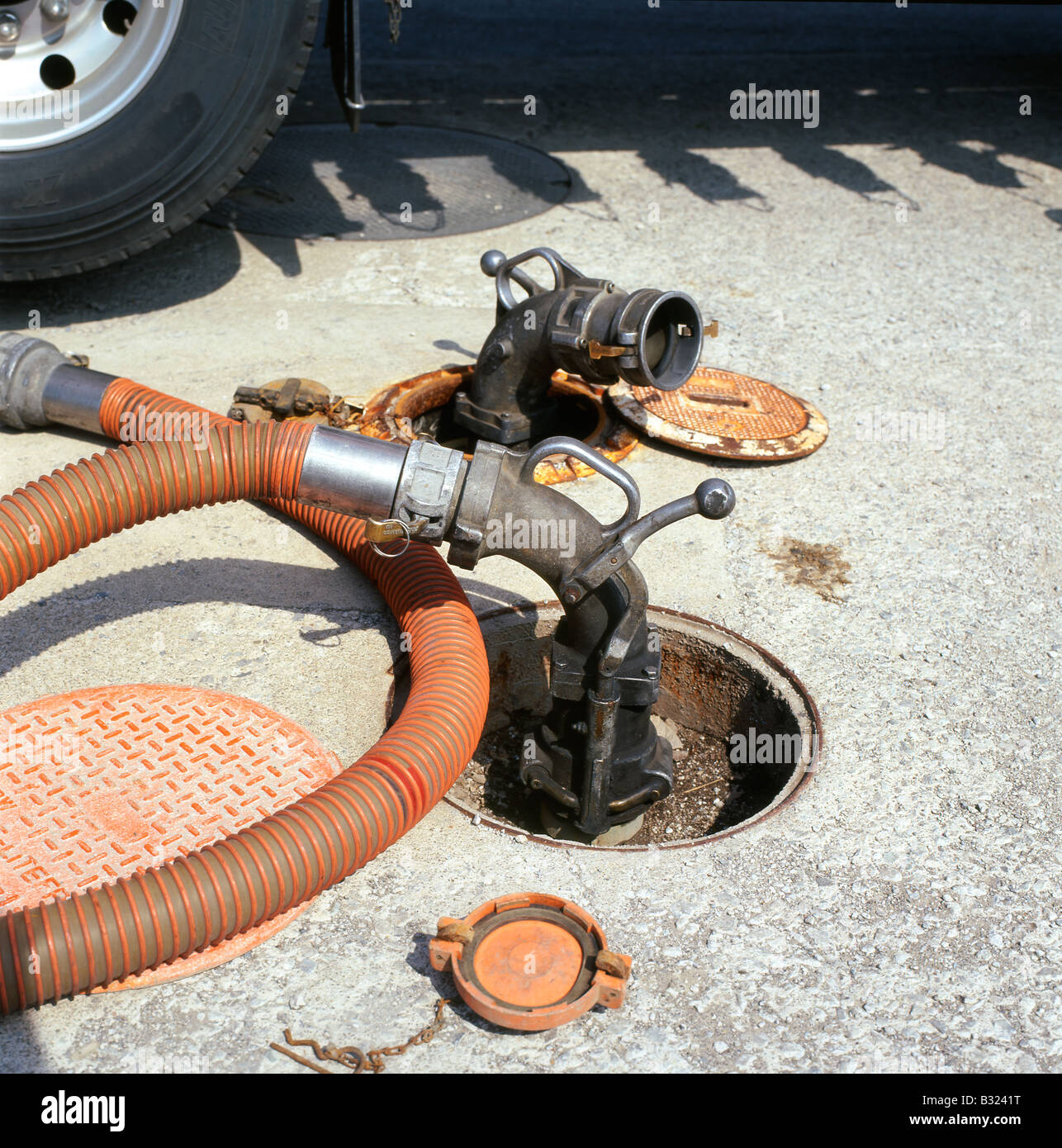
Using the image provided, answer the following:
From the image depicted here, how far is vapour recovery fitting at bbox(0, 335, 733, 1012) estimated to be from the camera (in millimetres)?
2012

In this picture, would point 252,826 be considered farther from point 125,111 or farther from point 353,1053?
point 125,111

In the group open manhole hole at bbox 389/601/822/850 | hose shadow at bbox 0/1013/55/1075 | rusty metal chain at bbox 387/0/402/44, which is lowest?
open manhole hole at bbox 389/601/822/850

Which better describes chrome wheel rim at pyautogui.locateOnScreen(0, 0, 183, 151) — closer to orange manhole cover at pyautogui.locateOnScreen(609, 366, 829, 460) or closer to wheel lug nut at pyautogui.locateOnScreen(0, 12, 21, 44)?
wheel lug nut at pyautogui.locateOnScreen(0, 12, 21, 44)

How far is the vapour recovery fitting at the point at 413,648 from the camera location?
201 centimetres

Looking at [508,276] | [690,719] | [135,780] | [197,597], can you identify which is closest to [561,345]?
[508,276]

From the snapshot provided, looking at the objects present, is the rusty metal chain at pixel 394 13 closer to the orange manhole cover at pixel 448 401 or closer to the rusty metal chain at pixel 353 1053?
the orange manhole cover at pixel 448 401

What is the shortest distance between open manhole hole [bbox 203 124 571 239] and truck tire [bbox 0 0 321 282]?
3.65 ft

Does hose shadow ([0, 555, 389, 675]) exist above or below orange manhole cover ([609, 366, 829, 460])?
below

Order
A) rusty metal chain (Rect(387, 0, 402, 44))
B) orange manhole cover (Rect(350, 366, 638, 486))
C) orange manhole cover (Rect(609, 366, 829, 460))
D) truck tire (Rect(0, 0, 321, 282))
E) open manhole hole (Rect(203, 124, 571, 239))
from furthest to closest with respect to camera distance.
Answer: open manhole hole (Rect(203, 124, 571, 239)), rusty metal chain (Rect(387, 0, 402, 44)), truck tire (Rect(0, 0, 321, 282)), orange manhole cover (Rect(609, 366, 829, 460)), orange manhole cover (Rect(350, 366, 638, 486))

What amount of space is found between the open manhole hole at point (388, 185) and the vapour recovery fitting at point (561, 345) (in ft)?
5.49

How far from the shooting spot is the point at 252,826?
2176 millimetres

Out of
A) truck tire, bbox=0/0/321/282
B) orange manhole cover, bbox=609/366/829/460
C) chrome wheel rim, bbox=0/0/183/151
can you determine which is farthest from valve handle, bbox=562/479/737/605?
chrome wheel rim, bbox=0/0/183/151

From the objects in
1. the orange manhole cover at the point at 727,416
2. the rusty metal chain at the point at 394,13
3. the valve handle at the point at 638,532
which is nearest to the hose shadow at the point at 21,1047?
the valve handle at the point at 638,532
